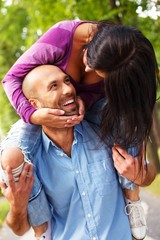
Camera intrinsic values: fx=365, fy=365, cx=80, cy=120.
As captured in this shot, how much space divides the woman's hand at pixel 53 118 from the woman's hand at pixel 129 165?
0.35m

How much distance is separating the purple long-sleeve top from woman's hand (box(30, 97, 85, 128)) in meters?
0.07

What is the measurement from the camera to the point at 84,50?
8.00 feet

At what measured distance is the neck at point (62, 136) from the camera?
2.40 meters

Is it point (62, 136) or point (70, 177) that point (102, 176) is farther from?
point (62, 136)

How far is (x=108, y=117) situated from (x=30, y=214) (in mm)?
778

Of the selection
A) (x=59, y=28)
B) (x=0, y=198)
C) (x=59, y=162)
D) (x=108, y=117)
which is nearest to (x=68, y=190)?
(x=59, y=162)

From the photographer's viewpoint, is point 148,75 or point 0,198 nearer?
point 148,75

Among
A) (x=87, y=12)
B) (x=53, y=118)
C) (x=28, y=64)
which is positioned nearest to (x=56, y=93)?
(x=53, y=118)

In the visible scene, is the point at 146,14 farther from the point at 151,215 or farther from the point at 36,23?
the point at 151,215

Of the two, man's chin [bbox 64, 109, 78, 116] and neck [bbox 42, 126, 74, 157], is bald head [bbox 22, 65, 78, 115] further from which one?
neck [bbox 42, 126, 74, 157]

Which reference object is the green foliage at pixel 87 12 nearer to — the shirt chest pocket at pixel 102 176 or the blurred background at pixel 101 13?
the blurred background at pixel 101 13

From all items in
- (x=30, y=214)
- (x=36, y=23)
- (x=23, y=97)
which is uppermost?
(x=23, y=97)

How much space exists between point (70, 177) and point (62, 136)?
28 cm

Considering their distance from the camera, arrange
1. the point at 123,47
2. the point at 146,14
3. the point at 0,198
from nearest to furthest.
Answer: the point at 123,47 → the point at 146,14 → the point at 0,198
